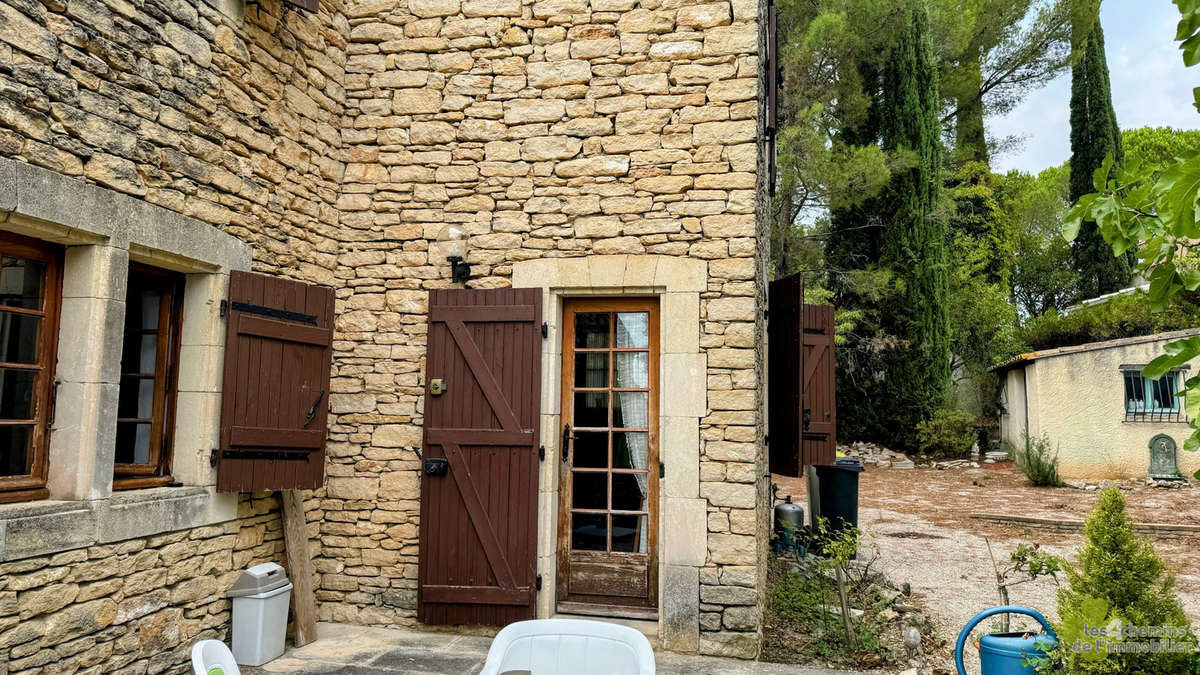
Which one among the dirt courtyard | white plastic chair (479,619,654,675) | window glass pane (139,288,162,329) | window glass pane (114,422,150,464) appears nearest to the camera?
white plastic chair (479,619,654,675)

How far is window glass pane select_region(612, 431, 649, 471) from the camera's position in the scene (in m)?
4.83

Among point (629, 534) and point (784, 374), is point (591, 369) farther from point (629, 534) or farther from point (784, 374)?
point (784, 374)

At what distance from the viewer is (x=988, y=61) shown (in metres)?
18.4

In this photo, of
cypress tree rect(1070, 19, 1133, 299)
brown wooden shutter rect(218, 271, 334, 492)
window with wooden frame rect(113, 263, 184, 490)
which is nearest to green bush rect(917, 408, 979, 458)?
cypress tree rect(1070, 19, 1133, 299)

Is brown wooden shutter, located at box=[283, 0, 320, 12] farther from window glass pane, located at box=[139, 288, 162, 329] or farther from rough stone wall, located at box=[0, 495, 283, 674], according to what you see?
rough stone wall, located at box=[0, 495, 283, 674]

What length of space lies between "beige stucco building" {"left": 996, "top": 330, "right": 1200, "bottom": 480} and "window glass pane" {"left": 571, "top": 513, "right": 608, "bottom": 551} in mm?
11927

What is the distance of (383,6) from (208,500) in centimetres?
354

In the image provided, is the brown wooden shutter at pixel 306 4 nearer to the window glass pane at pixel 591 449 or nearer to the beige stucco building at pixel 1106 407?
the window glass pane at pixel 591 449

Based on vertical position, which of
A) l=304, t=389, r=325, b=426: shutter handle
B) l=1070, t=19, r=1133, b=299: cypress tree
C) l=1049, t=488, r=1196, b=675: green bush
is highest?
l=1070, t=19, r=1133, b=299: cypress tree

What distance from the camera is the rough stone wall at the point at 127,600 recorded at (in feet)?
10.2

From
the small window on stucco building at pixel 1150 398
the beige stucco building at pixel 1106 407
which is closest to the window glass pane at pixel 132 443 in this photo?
the beige stucco building at pixel 1106 407

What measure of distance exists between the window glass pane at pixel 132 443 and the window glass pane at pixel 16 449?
23.2 inches

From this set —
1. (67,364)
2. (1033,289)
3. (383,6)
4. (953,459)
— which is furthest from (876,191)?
(67,364)

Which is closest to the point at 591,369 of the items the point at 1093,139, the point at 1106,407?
the point at 1106,407
